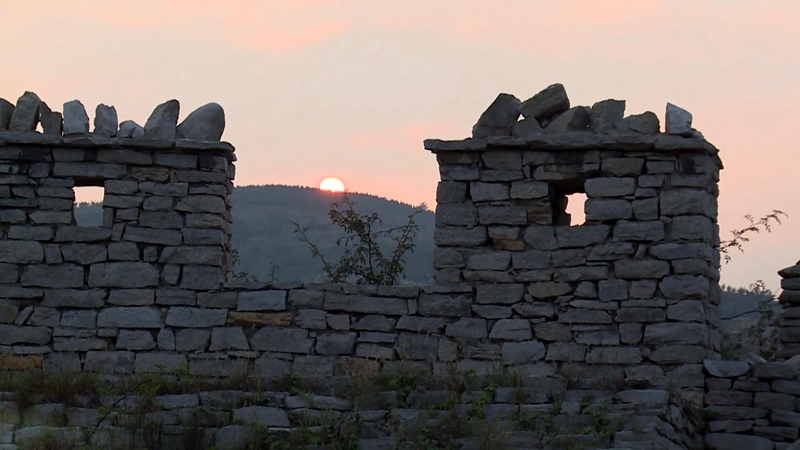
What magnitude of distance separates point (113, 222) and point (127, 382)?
189cm

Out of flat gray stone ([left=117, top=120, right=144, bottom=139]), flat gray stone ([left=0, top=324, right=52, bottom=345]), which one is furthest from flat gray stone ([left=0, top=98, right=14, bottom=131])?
flat gray stone ([left=0, top=324, right=52, bottom=345])

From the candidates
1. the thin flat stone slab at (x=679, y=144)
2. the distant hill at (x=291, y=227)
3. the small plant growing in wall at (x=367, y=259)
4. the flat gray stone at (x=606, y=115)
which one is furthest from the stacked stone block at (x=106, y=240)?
the distant hill at (x=291, y=227)

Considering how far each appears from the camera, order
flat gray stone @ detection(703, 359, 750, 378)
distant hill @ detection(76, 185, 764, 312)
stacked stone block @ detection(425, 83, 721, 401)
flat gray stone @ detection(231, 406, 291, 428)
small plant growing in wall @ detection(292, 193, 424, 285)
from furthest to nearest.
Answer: distant hill @ detection(76, 185, 764, 312) < small plant growing in wall @ detection(292, 193, 424, 285) < stacked stone block @ detection(425, 83, 721, 401) < flat gray stone @ detection(703, 359, 750, 378) < flat gray stone @ detection(231, 406, 291, 428)

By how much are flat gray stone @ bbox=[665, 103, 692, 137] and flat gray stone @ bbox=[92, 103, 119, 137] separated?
534 centimetres

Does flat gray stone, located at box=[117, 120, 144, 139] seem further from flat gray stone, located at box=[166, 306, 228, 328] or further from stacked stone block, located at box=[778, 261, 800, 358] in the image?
stacked stone block, located at box=[778, 261, 800, 358]

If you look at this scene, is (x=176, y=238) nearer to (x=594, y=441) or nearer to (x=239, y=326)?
(x=239, y=326)

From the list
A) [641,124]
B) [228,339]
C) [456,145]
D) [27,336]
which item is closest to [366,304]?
[228,339]

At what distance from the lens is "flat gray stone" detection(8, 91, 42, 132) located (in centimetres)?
1157

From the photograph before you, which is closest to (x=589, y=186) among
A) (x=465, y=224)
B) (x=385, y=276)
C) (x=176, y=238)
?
(x=465, y=224)

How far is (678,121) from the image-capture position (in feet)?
36.2

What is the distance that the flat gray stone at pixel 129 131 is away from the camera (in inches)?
452

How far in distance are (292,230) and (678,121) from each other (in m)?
27.9

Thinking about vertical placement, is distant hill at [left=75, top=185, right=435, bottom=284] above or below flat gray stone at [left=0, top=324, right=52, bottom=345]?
above

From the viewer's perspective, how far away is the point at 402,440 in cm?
909
